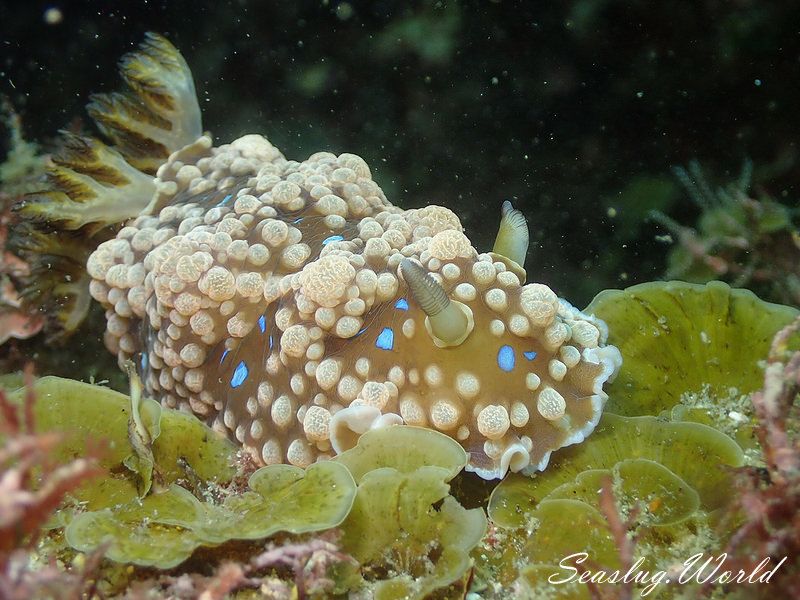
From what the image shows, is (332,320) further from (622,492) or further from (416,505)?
(622,492)

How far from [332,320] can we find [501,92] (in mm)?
2900

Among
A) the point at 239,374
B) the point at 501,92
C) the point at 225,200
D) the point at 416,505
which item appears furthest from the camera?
the point at 501,92

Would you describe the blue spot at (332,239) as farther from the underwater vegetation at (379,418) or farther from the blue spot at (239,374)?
the blue spot at (239,374)

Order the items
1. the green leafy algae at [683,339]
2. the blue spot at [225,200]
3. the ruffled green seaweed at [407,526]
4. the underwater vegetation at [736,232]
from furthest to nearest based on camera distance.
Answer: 1. the underwater vegetation at [736,232]
2. the blue spot at [225,200]
3. the green leafy algae at [683,339]
4. the ruffled green seaweed at [407,526]

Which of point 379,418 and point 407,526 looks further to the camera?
point 379,418

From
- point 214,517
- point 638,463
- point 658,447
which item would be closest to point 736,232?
point 658,447

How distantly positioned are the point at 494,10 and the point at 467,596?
3.94 meters

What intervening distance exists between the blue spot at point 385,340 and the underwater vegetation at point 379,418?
37mm

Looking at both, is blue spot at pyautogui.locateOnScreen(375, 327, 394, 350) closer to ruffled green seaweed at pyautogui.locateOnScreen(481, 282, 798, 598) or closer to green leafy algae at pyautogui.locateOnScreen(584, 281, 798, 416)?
ruffled green seaweed at pyautogui.locateOnScreen(481, 282, 798, 598)

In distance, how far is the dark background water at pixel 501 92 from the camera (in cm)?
430

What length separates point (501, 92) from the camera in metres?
4.67

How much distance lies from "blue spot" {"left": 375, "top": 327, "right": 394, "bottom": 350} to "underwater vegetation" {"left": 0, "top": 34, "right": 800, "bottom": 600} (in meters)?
0.04

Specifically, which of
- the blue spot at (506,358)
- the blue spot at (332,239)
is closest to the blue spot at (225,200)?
the blue spot at (332,239)

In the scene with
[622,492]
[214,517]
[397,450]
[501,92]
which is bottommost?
[214,517]
